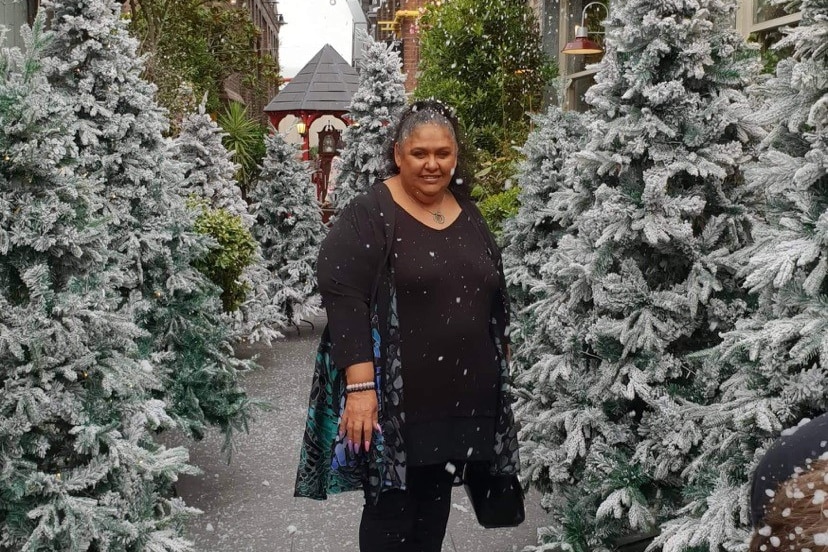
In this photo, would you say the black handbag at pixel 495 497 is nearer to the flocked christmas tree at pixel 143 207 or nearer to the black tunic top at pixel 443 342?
the black tunic top at pixel 443 342

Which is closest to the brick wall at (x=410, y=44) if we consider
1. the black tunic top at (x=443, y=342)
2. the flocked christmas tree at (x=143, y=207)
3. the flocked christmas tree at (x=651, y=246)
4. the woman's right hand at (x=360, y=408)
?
the flocked christmas tree at (x=143, y=207)

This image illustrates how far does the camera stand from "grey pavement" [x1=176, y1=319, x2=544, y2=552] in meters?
4.96

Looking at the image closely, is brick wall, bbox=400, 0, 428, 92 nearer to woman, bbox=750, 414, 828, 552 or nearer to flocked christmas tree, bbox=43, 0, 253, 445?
flocked christmas tree, bbox=43, 0, 253, 445

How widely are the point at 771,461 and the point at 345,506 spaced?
464 cm

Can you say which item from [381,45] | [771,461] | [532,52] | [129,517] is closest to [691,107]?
[129,517]

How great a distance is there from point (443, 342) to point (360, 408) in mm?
378

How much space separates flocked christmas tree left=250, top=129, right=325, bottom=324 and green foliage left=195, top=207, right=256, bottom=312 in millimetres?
3151

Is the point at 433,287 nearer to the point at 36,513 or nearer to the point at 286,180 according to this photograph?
the point at 36,513

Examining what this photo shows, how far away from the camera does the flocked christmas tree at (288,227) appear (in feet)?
39.6

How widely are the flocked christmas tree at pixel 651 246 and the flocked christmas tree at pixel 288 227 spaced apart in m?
8.07

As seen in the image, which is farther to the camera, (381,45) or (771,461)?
(381,45)

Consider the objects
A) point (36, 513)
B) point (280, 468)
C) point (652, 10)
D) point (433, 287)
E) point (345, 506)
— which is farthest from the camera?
point (280, 468)

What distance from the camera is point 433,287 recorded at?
3.31 meters

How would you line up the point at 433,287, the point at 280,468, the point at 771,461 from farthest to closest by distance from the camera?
1. the point at 280,468
2. the point at 433,287
3. the point at 771,461
